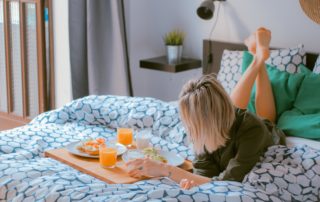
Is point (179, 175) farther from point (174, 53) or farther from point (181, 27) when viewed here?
point (181, 27)

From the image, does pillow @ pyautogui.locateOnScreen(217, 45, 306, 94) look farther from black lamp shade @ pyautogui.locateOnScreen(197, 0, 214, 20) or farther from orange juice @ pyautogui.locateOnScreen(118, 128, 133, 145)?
orange juice @ pyautogui.locateOnScreen(118, 128, 133, 145)

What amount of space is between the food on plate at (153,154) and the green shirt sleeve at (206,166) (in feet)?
0.49

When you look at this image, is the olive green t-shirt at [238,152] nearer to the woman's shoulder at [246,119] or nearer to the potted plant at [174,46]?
the woman's shoulder at [246,119]

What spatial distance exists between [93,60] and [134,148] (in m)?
1.63

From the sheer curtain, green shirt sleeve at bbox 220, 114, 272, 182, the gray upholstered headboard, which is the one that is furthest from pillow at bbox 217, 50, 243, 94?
green shirt sleeve at bbox 220, 114, 272, 182

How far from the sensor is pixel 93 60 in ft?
14.0

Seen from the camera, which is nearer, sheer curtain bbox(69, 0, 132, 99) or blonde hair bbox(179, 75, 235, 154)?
blonde hair bbox(179, 75, 235, 154)

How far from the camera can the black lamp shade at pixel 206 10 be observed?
12.6ft

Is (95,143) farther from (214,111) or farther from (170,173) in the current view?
(214,111)

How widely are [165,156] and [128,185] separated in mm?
454

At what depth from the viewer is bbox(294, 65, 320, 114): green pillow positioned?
313 centimetres

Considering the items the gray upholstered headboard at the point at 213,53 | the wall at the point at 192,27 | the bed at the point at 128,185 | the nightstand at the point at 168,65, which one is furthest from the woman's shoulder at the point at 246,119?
the nightstand at the point at 168,65

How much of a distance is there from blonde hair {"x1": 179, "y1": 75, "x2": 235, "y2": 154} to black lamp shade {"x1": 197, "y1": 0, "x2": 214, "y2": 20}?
5.20 feet

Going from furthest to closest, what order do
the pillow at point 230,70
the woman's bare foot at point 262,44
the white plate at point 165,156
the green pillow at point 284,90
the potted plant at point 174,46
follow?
the potted plant at point 174,46, the pillow at point 230,70, the green pillow at point 284,90, the woman's bare foot at point 262,44, the white plate at point 165,156
